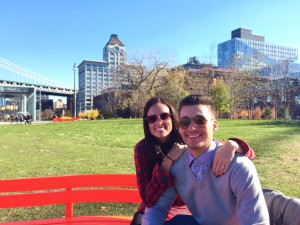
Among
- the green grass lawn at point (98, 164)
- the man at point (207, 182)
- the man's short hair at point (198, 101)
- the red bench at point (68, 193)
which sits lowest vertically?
the green grass lawn at point (98, 164)

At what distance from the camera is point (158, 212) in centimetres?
202

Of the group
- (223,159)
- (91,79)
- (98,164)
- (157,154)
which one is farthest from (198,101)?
(91,79)

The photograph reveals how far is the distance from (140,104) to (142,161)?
3463 cm

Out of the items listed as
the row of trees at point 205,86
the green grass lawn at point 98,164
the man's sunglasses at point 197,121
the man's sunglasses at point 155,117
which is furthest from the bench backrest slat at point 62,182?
the row of trees at point 205,86

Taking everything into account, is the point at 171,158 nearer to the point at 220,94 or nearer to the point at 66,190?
the point at 66,190

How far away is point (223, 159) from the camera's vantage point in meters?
1.67

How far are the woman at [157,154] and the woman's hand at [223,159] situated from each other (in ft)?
0.63

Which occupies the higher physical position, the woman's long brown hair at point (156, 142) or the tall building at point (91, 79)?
the tall building at point (91, 79)

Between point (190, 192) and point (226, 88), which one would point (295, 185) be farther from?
point (226, 88)

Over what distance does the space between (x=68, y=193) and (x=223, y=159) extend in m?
2.08

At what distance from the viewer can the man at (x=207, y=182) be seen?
1.61m

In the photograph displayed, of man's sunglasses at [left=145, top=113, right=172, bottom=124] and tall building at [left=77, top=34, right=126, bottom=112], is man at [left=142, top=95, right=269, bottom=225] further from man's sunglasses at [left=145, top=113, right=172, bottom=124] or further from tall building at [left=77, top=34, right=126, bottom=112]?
tall building at [left=77, top=34, right=126, bottom=112]

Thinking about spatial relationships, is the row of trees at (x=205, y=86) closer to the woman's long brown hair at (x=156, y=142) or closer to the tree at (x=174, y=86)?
the tree at (x=174, y=86)

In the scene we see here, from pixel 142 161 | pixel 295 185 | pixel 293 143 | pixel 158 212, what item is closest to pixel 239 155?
pixel 158 212
